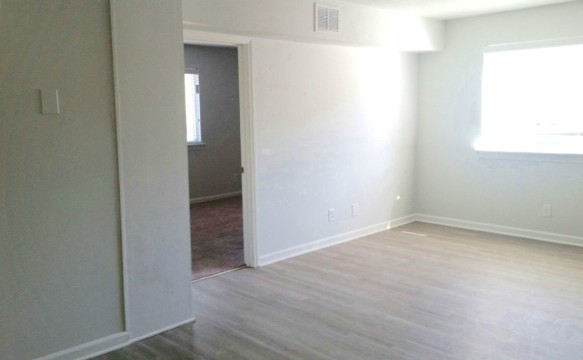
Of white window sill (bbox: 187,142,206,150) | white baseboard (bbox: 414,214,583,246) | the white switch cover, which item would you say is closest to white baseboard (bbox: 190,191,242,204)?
white window sill (bbox: 187,142,206,150)

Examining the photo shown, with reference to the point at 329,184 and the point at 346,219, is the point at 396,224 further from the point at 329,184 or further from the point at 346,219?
the point at 329,184

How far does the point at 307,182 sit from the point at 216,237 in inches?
54.3

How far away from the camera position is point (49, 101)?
280 cm

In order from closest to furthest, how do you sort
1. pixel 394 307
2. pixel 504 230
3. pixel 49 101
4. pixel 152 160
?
1. pixel 49 101
2. pixel 152 160
3. pixel 394 307
4. pixel 504 230

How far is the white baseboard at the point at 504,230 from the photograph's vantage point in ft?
17.6

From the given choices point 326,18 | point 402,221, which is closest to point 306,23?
point 326,18

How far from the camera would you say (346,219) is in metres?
5.59

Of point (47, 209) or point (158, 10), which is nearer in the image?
point (47, 209)


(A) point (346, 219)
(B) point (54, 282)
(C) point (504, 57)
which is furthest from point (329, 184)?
(B) point (54, 282)

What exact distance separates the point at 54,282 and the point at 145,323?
66 cm

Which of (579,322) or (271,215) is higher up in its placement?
(271,215)

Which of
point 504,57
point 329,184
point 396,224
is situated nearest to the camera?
point 329,184

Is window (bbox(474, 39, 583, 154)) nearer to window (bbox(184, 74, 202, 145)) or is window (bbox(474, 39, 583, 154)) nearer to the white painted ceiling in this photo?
the white painted ceiling

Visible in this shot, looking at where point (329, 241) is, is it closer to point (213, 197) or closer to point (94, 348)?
point (94, 348)
